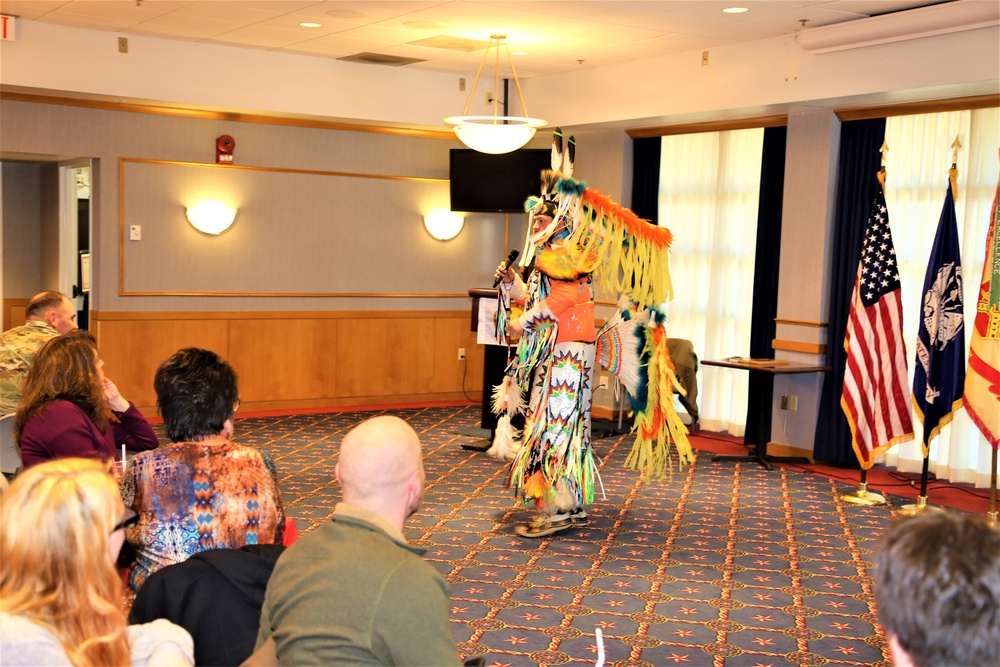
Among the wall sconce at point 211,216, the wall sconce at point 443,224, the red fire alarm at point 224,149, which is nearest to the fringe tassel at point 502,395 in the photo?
the wall sconce at point 211,216

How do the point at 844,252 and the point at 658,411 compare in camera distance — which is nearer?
the point at 658,411

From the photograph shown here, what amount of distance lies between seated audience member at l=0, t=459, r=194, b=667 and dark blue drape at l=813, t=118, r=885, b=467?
686 centimetres

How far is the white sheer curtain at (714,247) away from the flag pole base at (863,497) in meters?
2.09

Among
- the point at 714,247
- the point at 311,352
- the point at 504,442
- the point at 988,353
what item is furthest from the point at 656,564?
the point at 311,352

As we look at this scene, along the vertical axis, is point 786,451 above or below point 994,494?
below

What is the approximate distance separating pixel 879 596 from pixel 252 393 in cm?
865

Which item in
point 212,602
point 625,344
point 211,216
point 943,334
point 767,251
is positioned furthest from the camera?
point 211,216

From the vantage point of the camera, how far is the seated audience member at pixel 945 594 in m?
1.48

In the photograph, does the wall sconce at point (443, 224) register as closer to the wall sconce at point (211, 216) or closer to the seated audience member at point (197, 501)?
the wall sconce at point (211, 216)

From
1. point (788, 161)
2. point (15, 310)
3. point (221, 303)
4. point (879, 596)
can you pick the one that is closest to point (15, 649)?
point (879, 596)

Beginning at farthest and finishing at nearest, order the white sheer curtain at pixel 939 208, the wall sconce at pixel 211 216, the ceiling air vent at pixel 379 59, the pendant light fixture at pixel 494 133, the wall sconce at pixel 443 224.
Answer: the wall sconce at pixel 443 224
the wall sconce at pixel 211 216
the ceiling air vent at pixel 379 59
the pendant light fixture at pixel 494 133
the white sheer curtain at pixel 939 208

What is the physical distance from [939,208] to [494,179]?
427cm

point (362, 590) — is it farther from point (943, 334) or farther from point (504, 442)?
point (943, 334)

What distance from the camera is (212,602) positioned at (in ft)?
7.69
